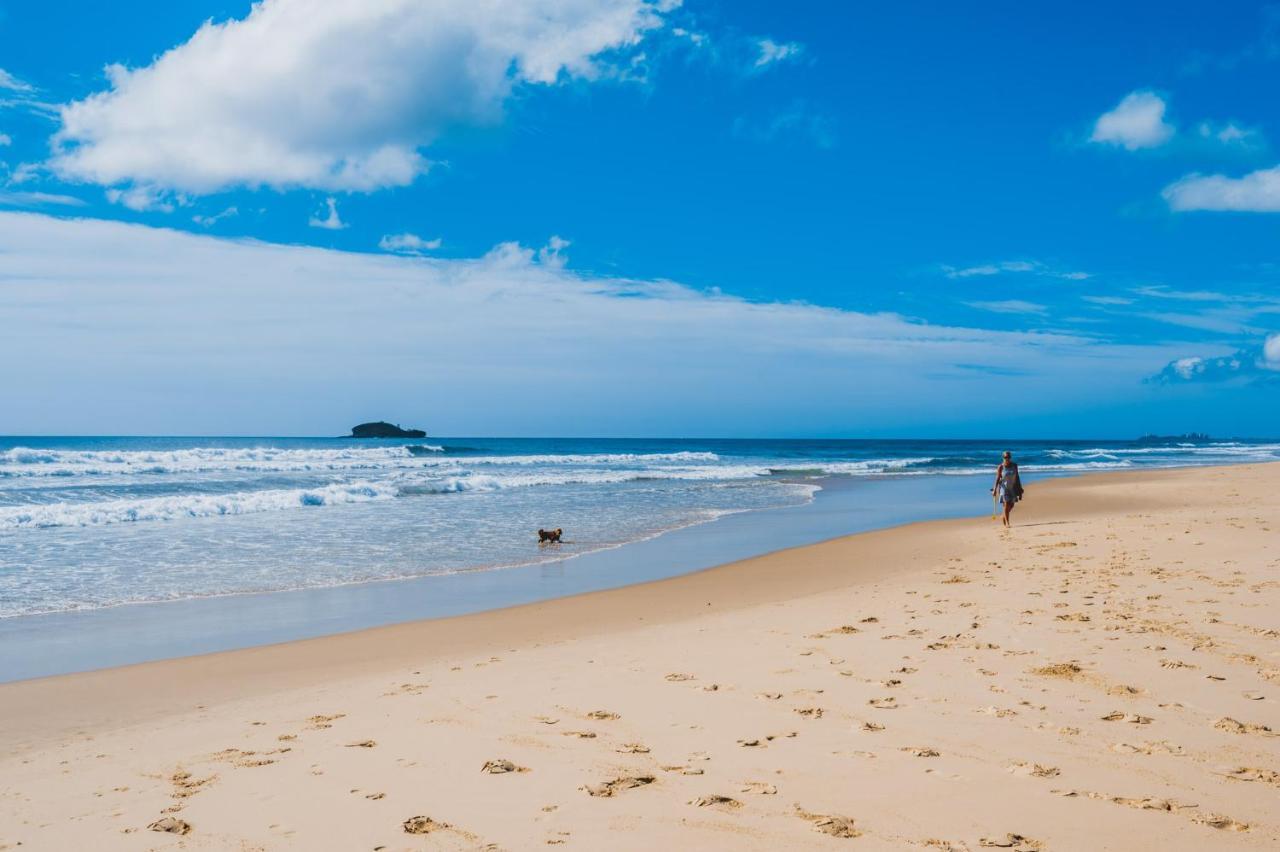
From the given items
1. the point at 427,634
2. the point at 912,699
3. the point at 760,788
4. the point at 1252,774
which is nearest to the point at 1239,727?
the point at 1252,774

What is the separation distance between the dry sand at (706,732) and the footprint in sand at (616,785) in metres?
0.02

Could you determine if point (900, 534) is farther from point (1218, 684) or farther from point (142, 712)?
point (142, 712)

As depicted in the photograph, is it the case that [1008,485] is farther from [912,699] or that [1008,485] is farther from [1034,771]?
[1034,771]

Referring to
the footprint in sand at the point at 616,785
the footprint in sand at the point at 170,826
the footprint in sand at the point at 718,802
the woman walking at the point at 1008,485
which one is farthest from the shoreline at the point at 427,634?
the woman walking at the point at 1008,485

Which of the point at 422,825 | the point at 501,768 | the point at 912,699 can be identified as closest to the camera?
the point at 422,825

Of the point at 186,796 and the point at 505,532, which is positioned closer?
the point at 186,796

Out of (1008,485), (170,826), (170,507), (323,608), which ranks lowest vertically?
(323,608)

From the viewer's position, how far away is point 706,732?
15.8 feet

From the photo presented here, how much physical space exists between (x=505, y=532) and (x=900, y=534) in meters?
8.16

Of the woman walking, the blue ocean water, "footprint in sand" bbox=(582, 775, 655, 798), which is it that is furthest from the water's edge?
"footprint in sand" bbox=(582, 775, 655, 798)

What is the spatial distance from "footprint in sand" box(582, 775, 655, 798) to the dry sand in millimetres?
19

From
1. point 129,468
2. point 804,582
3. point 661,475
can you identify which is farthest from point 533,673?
point 129,468

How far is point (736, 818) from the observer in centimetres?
366

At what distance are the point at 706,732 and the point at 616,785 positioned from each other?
0.89 metres
